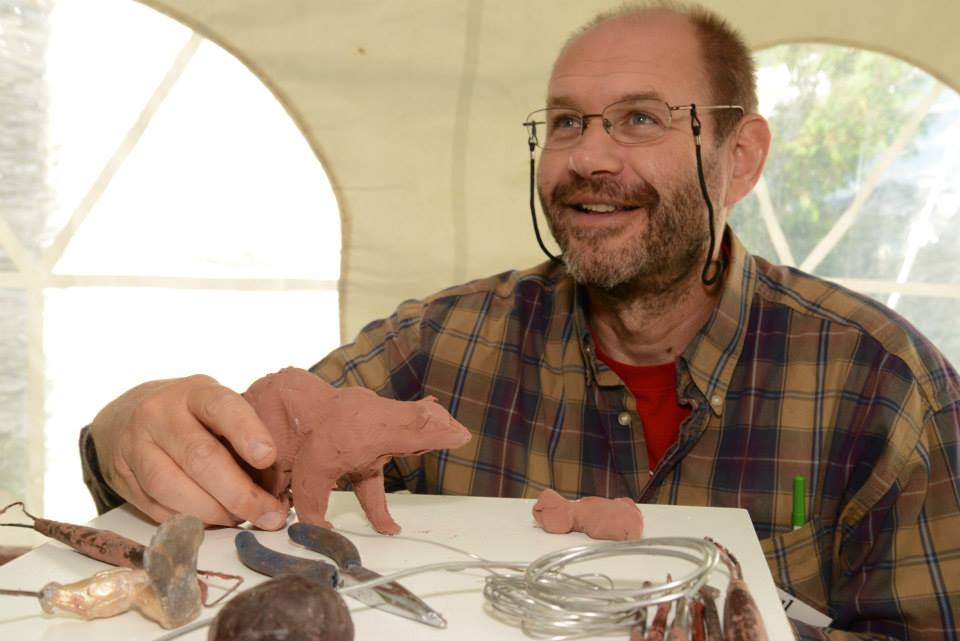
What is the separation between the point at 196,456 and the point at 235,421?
0.07 meters

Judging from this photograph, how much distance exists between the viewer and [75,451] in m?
2.31

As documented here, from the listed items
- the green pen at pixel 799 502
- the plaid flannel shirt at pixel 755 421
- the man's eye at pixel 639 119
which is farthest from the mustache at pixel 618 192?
the green pen at pixel 799 502

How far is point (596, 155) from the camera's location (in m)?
1.60

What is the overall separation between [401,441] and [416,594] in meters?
0.21

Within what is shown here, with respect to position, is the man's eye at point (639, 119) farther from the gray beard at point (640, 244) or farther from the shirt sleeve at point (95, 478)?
the shirt sleeve at point (95, 478)

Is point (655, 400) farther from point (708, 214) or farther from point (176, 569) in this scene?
point (176, 569)

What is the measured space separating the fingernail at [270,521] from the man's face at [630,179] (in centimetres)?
80

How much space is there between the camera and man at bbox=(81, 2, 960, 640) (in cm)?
146

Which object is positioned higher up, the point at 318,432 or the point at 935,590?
the point at 318,432

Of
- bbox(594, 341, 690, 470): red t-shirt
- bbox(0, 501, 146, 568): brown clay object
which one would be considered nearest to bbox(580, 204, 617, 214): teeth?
bbox(594, 341, 690, 470): red t-shirt

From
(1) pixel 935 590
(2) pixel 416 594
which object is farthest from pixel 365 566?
(1) pixel 935 590

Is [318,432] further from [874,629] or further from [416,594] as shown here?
[874,629]

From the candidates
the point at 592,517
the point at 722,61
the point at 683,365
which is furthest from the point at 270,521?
the point at 722,61

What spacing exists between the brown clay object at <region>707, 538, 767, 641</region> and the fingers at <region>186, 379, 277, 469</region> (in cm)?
47
